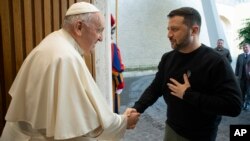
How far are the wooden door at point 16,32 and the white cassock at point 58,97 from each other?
30.4 inches

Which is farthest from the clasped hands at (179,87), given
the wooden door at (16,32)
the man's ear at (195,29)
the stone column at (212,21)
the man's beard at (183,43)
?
the stone column at (212,21)

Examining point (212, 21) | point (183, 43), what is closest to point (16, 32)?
point (183, 43)

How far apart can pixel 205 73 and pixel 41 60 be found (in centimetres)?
103

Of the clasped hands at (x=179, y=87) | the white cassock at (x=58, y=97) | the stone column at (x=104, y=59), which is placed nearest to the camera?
the white cassock at (x=58, y=97)

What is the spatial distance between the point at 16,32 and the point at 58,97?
113cm

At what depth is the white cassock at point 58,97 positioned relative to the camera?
1.44 meters

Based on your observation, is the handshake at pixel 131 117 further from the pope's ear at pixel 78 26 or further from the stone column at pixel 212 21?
the stone column at pixel 212 21

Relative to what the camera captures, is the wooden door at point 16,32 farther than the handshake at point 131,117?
Yes

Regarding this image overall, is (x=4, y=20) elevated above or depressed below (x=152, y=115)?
above

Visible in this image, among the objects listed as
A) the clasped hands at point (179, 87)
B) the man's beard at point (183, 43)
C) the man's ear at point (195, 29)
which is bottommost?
the clasped hands at point (179, 87)

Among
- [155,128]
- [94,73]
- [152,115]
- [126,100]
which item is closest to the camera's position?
[94,73]

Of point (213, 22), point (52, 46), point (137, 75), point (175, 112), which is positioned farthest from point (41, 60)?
point (213, 22)

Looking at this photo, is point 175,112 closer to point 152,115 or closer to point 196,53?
point 196,53

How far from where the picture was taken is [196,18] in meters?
1.84
